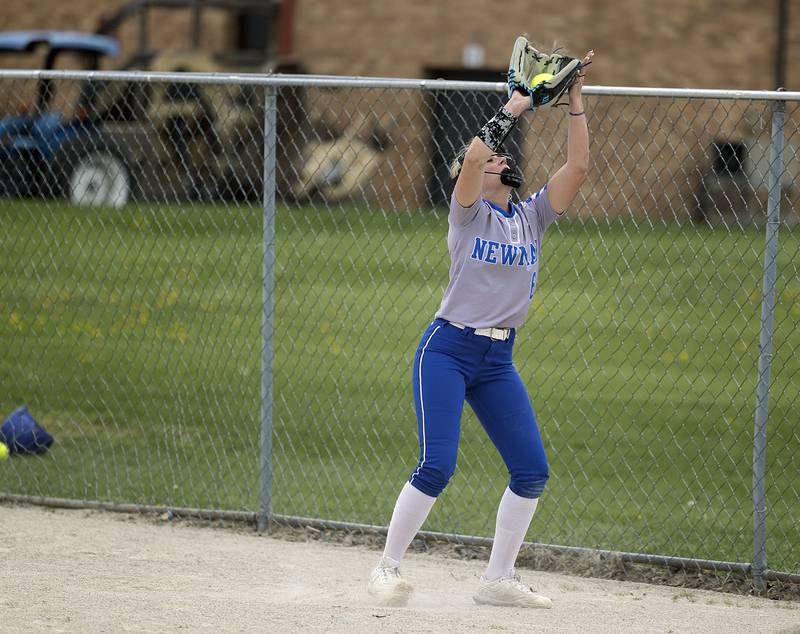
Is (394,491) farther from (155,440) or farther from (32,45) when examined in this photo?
(32,45)

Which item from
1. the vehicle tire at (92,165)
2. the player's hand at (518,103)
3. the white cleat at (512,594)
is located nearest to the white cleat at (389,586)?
the white cleat at (512,594)

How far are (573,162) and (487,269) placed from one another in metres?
0.59

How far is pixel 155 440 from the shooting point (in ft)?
25.2

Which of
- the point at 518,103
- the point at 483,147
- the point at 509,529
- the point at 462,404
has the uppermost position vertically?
the point at 518,103

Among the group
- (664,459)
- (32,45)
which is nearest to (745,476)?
(664,459)

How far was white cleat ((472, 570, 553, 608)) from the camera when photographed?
4.99m

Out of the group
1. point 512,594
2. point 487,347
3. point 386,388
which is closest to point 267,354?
point 487,347

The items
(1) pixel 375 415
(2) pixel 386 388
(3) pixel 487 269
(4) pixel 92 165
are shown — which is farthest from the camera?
(4) pixel 92 165

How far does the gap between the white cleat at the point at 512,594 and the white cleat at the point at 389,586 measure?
1.12ft

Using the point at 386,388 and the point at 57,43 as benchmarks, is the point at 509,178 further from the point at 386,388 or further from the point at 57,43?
the point at 57,43

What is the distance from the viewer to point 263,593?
514cm

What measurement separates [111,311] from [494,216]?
266 inches

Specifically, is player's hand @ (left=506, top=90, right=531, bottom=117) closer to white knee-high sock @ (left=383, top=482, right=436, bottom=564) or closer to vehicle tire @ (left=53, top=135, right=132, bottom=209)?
white knee-high sock @ (left=383, top=482, right=436, bottom=564)

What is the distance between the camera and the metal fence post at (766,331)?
5.27m
